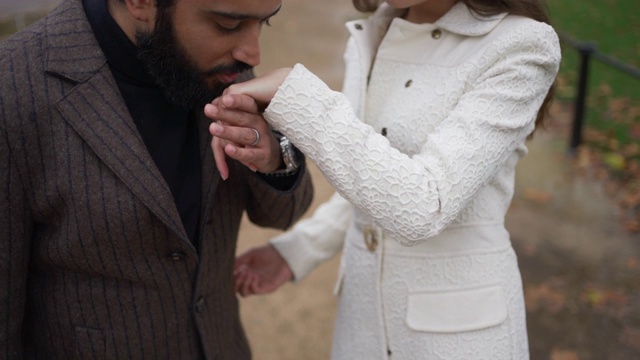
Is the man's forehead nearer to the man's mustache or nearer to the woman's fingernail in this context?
the man's mustache

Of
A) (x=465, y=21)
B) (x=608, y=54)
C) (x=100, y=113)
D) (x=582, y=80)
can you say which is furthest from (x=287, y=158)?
(x=608, y=54)

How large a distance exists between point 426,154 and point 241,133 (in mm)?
445

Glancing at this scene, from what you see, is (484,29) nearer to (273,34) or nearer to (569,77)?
(569,77)

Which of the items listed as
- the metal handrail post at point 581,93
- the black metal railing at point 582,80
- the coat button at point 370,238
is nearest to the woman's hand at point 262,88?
the coat button at point 370,238

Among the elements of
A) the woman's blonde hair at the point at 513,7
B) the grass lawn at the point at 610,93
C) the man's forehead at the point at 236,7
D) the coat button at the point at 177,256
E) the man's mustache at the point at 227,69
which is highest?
the man's forehead at the point at 236,7

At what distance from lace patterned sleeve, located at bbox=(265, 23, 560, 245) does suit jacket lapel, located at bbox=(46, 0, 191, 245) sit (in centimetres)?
33

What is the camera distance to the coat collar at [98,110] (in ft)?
5.80

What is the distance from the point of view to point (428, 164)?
178 centimetres

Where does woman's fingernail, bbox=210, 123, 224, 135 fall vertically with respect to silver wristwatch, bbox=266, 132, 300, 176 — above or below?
above

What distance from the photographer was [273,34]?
9703mm

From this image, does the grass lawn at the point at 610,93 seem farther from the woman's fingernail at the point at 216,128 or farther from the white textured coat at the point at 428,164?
the woman's fingernail at the point at 216,128

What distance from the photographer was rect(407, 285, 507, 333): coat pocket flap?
2029 millimetres

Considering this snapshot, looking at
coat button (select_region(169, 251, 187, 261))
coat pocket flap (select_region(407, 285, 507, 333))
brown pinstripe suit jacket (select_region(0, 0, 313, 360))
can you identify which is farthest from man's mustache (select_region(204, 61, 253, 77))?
coat pocket flap (select_region(407, 285, 507, 333))

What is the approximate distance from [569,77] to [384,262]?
6.21 meters
